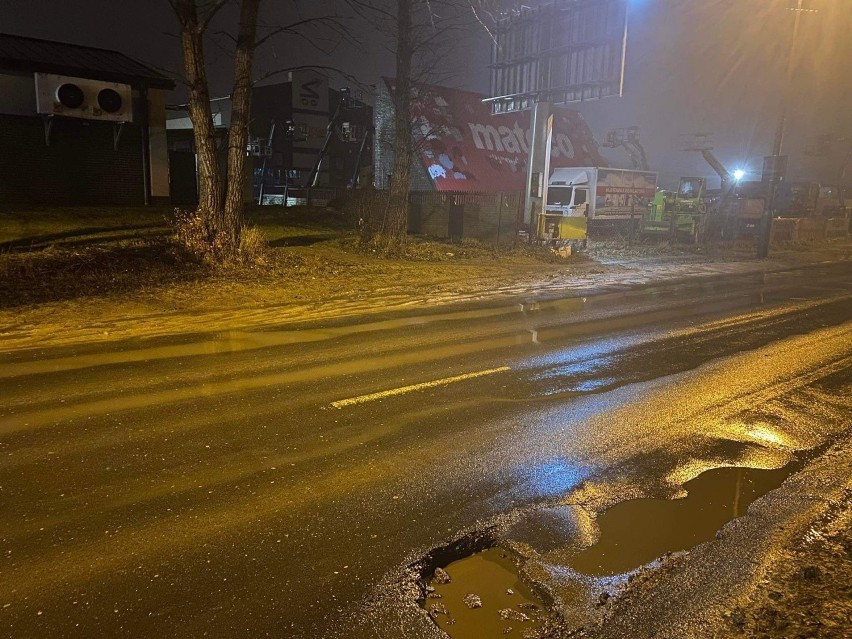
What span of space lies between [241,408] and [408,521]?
266 cm

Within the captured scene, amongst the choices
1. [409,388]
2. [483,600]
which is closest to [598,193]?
[409,388]

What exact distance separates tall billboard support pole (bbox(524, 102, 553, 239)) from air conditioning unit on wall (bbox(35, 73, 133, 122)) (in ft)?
46.0

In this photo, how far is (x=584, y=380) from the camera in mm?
7285

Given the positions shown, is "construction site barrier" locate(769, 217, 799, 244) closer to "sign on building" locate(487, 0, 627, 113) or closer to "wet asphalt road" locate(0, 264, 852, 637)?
"sign on building" locate(487, 0, 627, 113)

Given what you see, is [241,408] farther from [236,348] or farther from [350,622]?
[350,622]

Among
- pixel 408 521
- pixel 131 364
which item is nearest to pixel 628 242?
pixel 131 364

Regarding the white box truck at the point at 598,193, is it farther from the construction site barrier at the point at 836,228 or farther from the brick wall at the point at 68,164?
the brick wall at the point at 68,164

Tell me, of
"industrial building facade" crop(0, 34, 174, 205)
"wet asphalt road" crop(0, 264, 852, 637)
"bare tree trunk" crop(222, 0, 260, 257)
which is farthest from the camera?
"industrial building facade" crop(0, 34, 174, 205)

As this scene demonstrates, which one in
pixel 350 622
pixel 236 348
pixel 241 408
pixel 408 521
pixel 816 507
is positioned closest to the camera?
pixel 350 622

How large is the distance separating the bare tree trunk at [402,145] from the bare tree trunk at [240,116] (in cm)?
504

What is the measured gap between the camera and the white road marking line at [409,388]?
622 cm

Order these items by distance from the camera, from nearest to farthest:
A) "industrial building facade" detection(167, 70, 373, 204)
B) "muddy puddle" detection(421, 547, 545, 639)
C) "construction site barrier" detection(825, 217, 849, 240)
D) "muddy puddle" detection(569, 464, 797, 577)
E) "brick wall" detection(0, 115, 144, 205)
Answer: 1. "muddy puddle" detection(421, 547, 545, 639)
2. "muddy puddle" detection(569, 464, 797, 577)
3. "brick wall" detection(0, 115, 144, 205)
4. "construction site barrier" detection(825, 217, 849, 240)
5. "industrial building facade" detection(167, 70, 373, 204)

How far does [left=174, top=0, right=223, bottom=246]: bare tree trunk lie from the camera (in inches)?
553

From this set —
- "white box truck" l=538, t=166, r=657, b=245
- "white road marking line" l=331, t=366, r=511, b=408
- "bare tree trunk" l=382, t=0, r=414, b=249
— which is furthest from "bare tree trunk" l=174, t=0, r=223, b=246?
"white box truck" l=538, t=166, r=657, b=245
